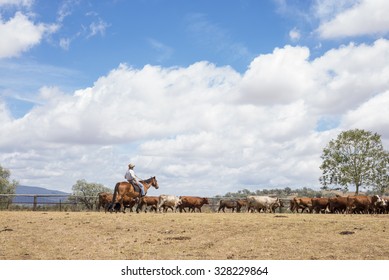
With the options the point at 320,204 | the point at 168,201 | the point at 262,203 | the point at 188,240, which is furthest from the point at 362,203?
the point at 188,240

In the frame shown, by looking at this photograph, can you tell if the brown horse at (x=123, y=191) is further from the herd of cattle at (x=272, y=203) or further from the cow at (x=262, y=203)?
the cow at (x=262, y=203)

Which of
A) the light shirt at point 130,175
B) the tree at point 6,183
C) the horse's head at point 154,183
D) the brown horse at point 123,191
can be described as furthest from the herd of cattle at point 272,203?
the tree at point 6,183

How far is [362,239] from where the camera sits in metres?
15.1

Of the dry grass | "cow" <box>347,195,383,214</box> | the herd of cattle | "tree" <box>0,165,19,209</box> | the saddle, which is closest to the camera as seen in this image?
the dry grass

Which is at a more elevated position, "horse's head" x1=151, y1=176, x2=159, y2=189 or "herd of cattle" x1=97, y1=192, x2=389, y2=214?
"horse's head" x1=151, y1=176, x2=159, y2=189

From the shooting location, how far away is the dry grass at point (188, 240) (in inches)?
514

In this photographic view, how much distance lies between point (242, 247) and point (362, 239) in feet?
13.8

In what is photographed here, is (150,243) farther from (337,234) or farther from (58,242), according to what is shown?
(337,234)

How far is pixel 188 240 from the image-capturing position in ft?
50.1

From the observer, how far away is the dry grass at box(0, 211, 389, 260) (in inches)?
514

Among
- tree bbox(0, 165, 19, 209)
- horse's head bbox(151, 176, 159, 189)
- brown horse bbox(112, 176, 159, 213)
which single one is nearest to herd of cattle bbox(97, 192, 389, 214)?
horse's head bbox(151, 176, 159, 189)

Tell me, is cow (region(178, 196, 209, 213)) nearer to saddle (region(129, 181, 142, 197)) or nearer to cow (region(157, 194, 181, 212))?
cow (region(157, 194, 181, 212))
